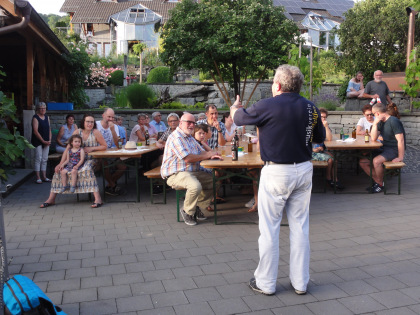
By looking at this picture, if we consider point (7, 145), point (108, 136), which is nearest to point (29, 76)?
point (108, 136)

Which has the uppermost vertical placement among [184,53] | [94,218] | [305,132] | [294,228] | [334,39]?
[334,39]

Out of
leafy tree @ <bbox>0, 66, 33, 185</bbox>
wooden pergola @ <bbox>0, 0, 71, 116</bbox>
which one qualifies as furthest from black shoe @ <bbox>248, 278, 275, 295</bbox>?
wooden pergola @ <bbox>0, 0, 71, 116</bbox>

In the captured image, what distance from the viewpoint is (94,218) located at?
6152mm

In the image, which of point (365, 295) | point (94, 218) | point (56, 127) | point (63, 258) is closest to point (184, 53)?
point (56, 127)

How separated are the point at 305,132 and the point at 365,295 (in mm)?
1299

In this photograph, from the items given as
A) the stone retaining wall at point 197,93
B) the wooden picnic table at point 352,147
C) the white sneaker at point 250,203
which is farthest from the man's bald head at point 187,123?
the stone retaining wall at point 197,93

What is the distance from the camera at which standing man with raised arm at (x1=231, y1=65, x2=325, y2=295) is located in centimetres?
349

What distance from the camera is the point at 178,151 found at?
5.79 metres

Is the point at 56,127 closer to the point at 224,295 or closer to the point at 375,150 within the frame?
the point at 375,150

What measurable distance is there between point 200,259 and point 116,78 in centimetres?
2115

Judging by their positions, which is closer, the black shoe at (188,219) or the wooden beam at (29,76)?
the black shoe at (188,219)

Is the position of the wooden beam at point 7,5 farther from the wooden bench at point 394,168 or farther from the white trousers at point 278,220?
the wooden bench at point 394,168

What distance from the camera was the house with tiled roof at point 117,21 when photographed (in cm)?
4497

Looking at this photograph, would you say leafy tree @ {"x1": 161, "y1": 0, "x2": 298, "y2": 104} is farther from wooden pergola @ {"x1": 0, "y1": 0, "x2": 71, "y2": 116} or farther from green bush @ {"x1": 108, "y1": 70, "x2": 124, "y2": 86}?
green bush @ {"x1": 108, "y1": 70, "x2": 124, "y2": 86}
